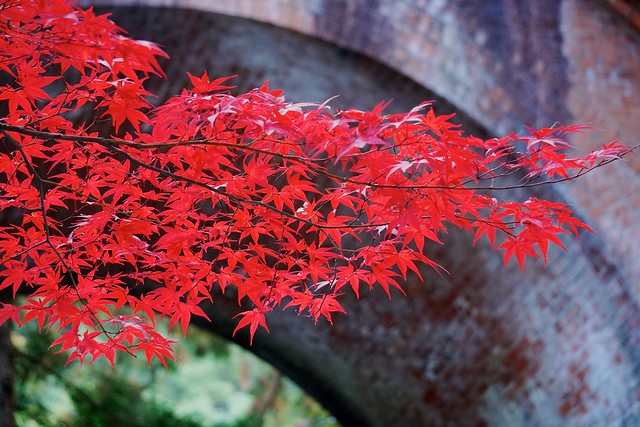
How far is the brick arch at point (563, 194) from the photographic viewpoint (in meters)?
3.14

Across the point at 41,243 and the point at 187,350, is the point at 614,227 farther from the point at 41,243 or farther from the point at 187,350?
the point at 187,350

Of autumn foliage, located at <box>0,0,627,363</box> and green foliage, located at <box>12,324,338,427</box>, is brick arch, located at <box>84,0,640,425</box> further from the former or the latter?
green foliage, located at <box>12,324,338,427</box>

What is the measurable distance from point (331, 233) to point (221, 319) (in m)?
2.17

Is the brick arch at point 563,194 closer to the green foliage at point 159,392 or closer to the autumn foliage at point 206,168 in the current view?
the autumn foliage at point 206,168

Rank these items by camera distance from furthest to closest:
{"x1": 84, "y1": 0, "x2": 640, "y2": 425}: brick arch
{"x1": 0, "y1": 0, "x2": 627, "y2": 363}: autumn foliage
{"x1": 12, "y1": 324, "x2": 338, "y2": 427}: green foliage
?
1. {"x1": 12, "y1": 324, "x2": 338, "y2": 427}: green foliage
2. {"x1": 84, "y1": 0, "x2": 640, "y2": 425}: brick arch
3. {"x1": 0, "y1": 0, "x2": 627, "y2": 363}: autumn foliage

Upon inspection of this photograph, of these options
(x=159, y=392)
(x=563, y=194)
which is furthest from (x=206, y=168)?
(x=159, y=392)

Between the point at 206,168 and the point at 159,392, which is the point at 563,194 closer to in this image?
the point at 206,168

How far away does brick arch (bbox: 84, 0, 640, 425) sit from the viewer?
3.14 m

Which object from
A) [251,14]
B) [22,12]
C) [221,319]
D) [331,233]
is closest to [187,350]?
[221,319]

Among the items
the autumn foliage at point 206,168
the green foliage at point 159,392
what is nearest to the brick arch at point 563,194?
the autumn foliage at point 206,168

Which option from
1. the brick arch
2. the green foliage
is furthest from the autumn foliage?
the green foliage

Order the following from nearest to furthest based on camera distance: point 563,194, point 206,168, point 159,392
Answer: point 206,168
point 563,194
point 159,392

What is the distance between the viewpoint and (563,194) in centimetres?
321

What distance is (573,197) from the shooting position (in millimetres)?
3174
